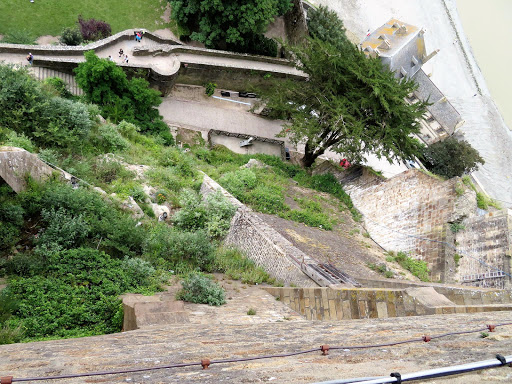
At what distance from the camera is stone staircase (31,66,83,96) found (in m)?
18.9

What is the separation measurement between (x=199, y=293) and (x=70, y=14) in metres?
21.9

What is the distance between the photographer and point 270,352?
425 cm

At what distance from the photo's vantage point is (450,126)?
28.4 metres

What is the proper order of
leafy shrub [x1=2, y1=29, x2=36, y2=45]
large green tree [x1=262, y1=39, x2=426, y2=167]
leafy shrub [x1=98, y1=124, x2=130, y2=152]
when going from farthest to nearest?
leafy shrub [x1=2, y1=29, x2=36, y2=45]
large green tree [x1=262, y1=39, x2=426, y2=167]
leafy shrub [x1=98, y1=124, x2=130, y2=152]

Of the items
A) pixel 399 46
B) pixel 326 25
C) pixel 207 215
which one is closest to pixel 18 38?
pixel 207 215

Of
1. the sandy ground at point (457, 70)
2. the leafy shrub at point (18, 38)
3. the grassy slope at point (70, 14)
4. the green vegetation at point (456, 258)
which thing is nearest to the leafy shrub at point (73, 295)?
the green vegetation at point (456, 258)

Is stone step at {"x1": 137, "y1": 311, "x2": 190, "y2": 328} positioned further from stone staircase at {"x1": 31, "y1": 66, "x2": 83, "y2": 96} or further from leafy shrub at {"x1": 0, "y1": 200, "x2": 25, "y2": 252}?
stone staircase at {"x1": 31, "y1": 66, "x2": 83, "y2": 96}

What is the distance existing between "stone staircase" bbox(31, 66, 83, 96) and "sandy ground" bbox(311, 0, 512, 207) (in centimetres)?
2020

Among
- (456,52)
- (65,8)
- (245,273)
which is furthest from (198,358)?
(456,52)

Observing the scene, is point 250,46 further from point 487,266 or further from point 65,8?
point 487,266

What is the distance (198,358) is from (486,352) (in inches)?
99.3

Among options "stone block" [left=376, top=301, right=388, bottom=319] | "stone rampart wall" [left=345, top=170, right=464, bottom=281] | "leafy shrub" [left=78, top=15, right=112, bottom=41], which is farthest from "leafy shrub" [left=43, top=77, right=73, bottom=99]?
"stone block" [left=376, top=301, right=388, bottom=319]

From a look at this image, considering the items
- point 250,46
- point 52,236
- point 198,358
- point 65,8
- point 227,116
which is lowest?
point 198,358

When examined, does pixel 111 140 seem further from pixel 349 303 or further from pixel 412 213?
pixel 412 213
